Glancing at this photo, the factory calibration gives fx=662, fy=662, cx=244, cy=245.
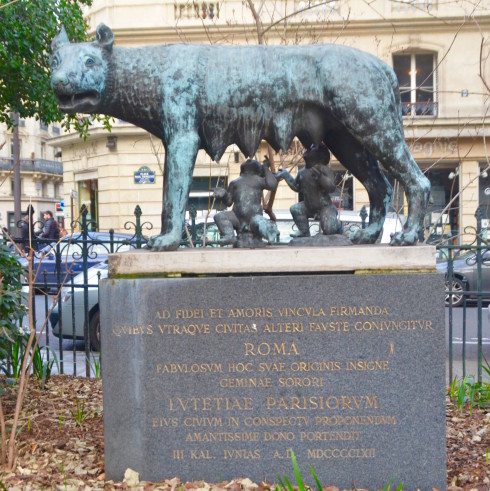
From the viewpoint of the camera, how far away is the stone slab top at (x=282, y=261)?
13.4 ft

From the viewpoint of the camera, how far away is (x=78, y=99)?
165 inches

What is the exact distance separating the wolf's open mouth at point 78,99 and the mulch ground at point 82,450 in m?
2.35

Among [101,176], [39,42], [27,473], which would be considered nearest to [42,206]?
[101,176]

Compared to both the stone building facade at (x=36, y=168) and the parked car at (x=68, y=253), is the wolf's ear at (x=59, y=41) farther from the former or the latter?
the stone building facade at (x=36, y=168)

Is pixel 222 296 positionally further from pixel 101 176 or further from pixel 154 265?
pixel 101 176

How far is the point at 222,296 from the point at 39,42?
5.08 metres

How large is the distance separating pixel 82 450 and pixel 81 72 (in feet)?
8.80

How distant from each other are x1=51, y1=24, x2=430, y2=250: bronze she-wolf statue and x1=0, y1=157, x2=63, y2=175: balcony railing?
5354 cm

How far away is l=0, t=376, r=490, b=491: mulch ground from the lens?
416cm

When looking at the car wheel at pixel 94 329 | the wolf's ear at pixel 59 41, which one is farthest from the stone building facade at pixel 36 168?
the wolf's ear at pixel 59 41

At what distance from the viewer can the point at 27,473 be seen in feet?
14.5

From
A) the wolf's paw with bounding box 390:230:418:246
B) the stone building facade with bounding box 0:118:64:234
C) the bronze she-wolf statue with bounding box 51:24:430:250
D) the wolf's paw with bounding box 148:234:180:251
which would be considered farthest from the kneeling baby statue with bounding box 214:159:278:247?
the stone building facade with bounding box 0:118:64:234

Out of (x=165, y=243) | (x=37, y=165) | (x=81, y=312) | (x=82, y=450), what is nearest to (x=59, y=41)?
(x=165, y=243)

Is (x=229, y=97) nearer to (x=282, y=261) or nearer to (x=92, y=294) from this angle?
(x=282, y=261)
